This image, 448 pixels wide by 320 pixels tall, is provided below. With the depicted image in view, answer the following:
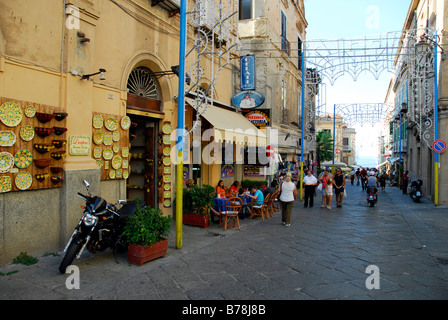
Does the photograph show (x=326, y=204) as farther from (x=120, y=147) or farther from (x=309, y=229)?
(x=120, y=147)

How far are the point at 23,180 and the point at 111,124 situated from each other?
2.24 metres

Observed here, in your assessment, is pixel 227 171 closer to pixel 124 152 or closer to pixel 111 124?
pixel 124 152

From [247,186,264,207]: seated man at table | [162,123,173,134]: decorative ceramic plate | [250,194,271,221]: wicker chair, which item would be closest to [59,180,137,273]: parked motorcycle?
[162,123,173,134]: decorative ceramic plate

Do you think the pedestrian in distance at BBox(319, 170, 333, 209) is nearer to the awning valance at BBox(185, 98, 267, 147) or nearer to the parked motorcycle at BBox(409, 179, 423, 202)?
the awning valance at BBox(185, 98, 267, 147)

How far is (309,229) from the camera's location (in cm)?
869

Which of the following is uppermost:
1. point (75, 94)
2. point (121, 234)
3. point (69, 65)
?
point (69, 65)

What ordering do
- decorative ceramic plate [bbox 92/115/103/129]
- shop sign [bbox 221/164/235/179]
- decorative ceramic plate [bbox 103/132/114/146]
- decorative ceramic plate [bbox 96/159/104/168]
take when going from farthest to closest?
shop sign [bbox 221/164/235/179], decorative ceramic plate [bbox 103/132/114/146], decorative ceramic plate [bbox 96/159/104/168], decorative ceramic plate [bbox 92/115/103/129]

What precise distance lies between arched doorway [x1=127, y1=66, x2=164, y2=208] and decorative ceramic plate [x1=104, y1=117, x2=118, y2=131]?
47.8 inches

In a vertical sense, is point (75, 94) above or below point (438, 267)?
above

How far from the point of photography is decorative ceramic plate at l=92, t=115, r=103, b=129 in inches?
264

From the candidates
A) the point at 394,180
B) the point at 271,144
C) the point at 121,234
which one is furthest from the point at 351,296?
the point at 394,180

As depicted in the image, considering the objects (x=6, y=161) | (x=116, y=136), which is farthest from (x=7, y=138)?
(x=116, y=136)

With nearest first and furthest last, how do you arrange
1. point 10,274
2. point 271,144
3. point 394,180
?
point 10,274
point 271,144
point 394,180

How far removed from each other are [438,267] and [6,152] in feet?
23.5
